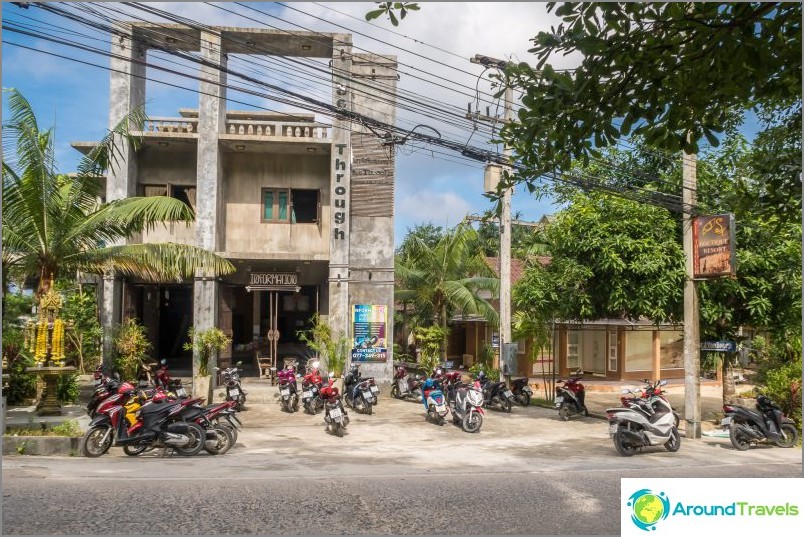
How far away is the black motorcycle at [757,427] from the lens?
469 inches

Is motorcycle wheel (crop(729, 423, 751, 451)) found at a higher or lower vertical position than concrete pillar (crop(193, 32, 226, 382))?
lower

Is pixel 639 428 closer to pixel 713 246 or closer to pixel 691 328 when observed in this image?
pixel 691 328

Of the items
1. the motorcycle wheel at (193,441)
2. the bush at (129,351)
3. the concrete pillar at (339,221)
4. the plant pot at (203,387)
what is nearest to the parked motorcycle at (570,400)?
the concrete pillar at (339,221)

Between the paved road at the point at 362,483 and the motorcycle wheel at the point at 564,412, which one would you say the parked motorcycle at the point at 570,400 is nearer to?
the motorcycle wheel at the point at 564,412

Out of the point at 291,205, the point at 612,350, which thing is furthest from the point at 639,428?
the point at 612,350

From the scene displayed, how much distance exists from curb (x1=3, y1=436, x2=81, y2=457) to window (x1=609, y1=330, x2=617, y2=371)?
62.5 feet

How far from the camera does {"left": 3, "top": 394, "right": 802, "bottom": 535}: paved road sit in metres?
6.55

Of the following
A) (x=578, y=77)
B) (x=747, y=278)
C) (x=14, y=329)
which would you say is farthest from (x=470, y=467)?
(x=14, y=329)

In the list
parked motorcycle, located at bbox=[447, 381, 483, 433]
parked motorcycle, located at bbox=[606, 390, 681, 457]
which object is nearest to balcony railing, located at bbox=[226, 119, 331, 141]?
parked motorcycle, located at bbox=[447, 381, 483, 433]

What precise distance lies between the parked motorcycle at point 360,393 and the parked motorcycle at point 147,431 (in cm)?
566

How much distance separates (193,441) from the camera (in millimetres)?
10227

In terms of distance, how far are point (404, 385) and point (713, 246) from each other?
867 centimetres

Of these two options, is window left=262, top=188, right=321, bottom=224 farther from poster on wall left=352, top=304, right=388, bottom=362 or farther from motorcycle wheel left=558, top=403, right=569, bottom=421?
motorcycle wheel left=558, top=403, right=569, bottom=421

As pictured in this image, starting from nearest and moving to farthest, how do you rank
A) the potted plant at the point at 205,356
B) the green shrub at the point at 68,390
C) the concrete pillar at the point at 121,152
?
the green shrub at the point at 68,390 → the potted plant at the point at 205,356 → the concrete pillar at the point at 121,152
